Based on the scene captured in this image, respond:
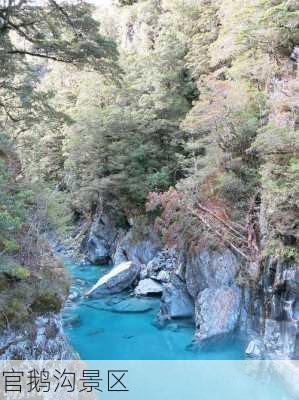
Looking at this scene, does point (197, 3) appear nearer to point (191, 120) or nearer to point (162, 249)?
point (191, 120)

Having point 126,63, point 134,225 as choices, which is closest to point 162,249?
point 134,225

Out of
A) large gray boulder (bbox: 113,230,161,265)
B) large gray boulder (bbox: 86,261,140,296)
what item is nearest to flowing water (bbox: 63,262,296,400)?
large gray boulder (bbox: 86,261,140,296)

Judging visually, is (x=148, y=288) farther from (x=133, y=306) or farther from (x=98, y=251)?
(x=98, y=251)

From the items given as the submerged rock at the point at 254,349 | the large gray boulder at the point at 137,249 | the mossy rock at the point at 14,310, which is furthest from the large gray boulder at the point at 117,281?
the mossy rock at the point at 14,310

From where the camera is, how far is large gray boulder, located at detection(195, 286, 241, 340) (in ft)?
32.8

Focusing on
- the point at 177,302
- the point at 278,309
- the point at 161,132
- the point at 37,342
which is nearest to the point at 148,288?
the point at 177,302

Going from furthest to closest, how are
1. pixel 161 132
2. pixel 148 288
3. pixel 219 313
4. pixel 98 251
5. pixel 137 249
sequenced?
pixel 98 251 < pixel 161 132 < pixel 137 249 < pixel 148 288 < pixel 219 313

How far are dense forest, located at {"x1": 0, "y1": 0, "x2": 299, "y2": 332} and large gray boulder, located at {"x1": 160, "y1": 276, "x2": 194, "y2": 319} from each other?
4.53ft

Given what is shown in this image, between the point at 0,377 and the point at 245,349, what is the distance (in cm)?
623

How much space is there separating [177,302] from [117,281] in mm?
3024

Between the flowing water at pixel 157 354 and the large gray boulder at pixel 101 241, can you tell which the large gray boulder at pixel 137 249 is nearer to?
the large gray boulder at pixel 101 241

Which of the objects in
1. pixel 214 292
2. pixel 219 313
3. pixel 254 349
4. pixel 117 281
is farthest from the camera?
pixel 117 281

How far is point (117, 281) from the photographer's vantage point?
14.0 m

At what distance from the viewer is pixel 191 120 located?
1259 cm
